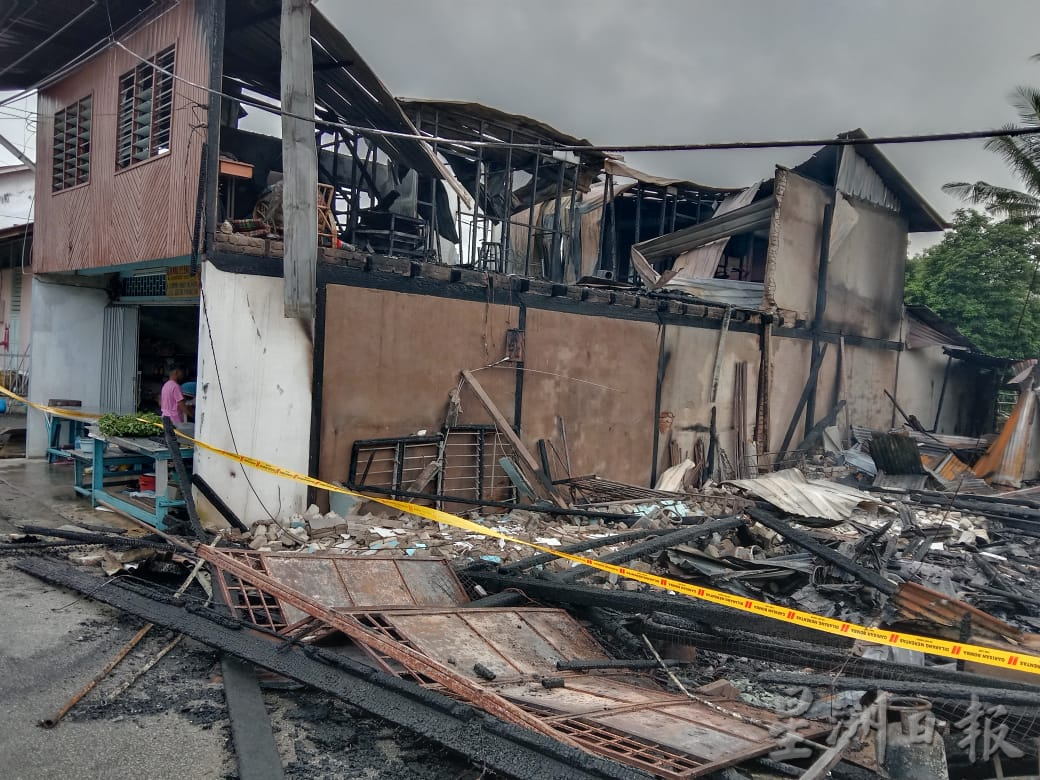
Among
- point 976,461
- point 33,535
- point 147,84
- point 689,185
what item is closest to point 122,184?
point 147,84

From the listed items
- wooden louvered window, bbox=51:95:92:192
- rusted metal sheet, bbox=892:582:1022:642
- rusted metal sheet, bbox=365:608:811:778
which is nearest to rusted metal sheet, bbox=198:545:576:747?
rusted metal sheet, bbox=365:608:811:778

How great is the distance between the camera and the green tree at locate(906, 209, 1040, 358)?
22641 mm

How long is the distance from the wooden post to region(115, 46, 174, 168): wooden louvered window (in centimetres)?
205

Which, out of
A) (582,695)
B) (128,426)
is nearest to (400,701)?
(582,695)

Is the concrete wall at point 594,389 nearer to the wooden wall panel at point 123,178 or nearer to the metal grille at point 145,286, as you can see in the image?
the wooden wall panel at point 123,178

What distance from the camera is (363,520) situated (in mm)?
8758

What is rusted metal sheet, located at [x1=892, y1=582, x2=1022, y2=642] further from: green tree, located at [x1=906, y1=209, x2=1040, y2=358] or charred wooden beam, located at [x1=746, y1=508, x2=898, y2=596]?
green tree, located at [x1=906, y1=209, x2=1040, y2=358]

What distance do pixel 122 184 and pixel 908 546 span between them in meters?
11.4

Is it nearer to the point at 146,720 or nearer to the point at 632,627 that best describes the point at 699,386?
the point at 632,627

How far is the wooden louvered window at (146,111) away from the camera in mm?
9195

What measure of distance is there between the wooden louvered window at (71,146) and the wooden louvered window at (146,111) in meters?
1.39

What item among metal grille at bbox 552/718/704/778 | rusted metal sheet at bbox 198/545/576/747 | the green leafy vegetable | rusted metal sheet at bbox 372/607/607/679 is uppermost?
the green leafy vegetable

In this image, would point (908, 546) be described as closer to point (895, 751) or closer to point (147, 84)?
point (895, 751)

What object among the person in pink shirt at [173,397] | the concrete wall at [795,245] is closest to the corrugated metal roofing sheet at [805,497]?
the concrete wall at [795,245]
